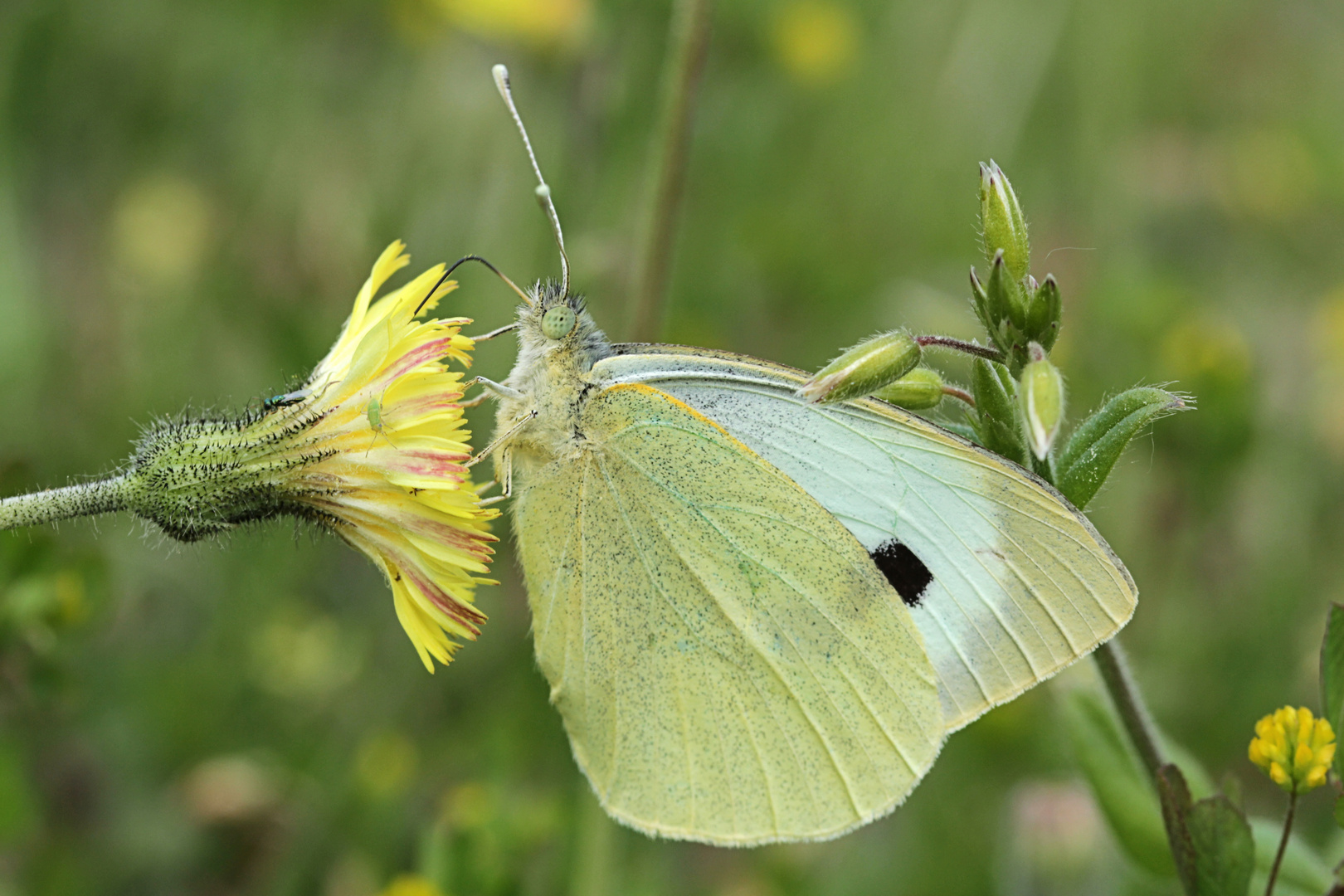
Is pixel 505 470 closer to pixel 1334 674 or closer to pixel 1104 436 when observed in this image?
pixel 1104 436

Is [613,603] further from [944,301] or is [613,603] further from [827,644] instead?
[944,301]

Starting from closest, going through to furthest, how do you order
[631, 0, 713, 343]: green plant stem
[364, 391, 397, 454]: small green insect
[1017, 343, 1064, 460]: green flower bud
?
1. [1017, 343, 1064, 460]: green flower bud
2. [364, 391, 397, 454]: small green insect
3. [631, 0, 713, 343]: green plant stem

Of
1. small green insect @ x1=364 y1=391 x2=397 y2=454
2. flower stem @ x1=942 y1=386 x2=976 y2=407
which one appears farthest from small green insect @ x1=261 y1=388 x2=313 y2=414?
flower stem @ x1=942 y1=386 x2=976 y2=407

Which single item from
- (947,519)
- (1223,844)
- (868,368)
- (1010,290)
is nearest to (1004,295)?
(1010,290)

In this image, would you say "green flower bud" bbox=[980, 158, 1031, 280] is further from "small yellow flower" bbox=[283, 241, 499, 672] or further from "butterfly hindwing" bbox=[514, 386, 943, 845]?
"small yellow flower" bbox=[283, 241, 499, 672]

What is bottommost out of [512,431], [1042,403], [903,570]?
[903,570]

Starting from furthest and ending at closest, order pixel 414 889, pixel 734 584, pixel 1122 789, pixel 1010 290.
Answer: pixel 414 889, pixel 734 584, pixel 1122 789, pixel 1010 290

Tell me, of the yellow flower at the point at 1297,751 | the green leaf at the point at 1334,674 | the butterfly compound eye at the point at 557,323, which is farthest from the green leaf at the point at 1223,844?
the butterfly compound eye at the point at 557,323
